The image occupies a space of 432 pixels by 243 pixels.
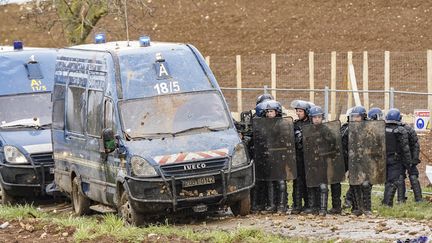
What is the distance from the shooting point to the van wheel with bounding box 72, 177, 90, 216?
1830 centimetres

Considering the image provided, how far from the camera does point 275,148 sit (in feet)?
56.1

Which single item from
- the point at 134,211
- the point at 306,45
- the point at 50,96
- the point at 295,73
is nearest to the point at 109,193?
the point at 134,211

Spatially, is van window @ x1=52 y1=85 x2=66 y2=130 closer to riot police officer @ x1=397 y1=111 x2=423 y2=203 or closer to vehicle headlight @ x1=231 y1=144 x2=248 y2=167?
vehicle headlight @ x1=231 y1=144 x2=248 y2=167

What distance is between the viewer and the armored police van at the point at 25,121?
19.6 m

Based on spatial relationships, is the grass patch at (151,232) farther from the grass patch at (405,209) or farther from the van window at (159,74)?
the grass patch at (405,209)

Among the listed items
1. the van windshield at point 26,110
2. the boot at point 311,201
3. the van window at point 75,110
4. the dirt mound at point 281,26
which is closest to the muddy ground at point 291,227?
the boot at point 311,201

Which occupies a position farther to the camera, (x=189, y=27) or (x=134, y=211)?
(x=189, y=27)

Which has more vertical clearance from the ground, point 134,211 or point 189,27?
point 189,27

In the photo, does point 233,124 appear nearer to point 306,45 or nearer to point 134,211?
point 134,211

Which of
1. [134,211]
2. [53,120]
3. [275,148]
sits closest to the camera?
[134,211]

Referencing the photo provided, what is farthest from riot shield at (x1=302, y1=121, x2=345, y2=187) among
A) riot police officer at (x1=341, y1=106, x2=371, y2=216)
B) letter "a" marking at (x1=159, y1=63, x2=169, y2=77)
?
letter "a" marking at (x1=159, y1=63, x2=169, y2=77)

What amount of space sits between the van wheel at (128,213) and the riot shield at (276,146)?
7.16ft

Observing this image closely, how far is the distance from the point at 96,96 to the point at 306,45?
28.5m

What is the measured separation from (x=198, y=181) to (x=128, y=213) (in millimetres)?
1173
